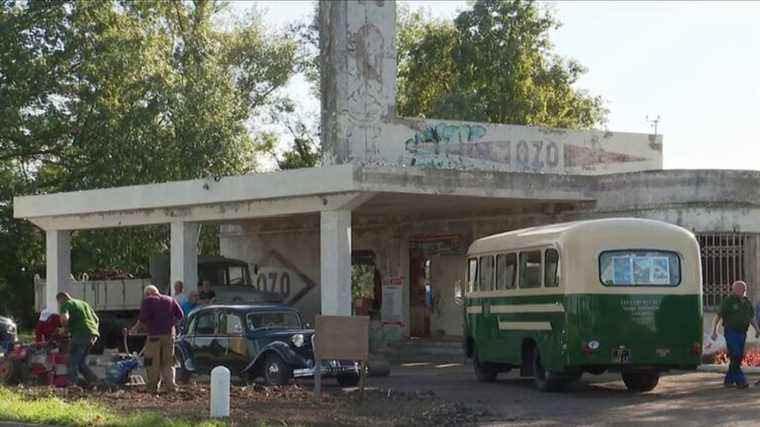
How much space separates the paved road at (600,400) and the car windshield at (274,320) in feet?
5.66

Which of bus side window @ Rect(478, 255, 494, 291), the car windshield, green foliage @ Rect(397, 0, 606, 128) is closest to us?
the car windshield

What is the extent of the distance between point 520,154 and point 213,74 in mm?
16435

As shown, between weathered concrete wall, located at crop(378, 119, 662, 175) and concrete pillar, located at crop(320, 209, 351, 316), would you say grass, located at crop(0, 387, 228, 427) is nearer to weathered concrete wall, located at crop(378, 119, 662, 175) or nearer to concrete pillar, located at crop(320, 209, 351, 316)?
concrete pillar, located at crop(320, 209, 351, 316)

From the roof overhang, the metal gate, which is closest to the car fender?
the roof overhang

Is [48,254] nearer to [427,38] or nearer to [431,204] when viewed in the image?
[431,204]

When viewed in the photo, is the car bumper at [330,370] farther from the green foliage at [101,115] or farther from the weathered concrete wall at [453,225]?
the green foliage at [101,115]

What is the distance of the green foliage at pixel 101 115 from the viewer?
38344 mm

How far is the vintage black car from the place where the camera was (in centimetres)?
2045

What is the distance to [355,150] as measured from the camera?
27.5 m

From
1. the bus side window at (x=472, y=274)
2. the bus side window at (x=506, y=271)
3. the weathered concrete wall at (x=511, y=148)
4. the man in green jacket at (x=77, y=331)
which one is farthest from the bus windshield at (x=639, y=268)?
the weathered concrete wall at (x=511, y=148)

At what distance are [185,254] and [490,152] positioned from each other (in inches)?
294

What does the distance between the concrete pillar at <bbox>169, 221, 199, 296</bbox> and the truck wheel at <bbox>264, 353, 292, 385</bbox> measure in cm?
830

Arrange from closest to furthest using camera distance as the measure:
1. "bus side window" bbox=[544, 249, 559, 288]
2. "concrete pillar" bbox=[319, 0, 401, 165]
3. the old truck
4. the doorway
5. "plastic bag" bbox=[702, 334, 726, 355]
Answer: "bus side window" bbox=[544, 249, 559, 288]
"plastic bag" bbox=[702, 334, 726, 355]
"concrete pillar" bbox=[319, 0, 401, 165]
the old truck
the doorway

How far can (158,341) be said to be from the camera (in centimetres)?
1920
